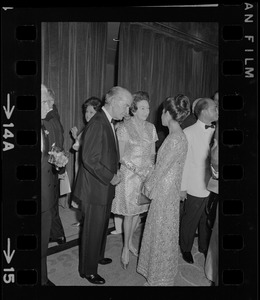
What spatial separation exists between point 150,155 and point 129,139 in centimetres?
23

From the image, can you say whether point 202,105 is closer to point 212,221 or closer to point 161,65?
point 212,221

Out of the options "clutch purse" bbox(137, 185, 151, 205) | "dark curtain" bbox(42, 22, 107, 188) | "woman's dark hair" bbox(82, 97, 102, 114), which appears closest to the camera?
"clutch purse" bbox(137, 185, 151, 205)

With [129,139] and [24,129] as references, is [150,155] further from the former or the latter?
[24,129]

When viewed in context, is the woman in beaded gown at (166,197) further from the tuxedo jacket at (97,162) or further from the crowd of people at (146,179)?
the tuxedo jacket at (97,162)

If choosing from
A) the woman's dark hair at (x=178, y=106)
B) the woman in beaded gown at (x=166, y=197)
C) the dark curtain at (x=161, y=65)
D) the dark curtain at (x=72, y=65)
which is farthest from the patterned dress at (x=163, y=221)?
the dark curtain at (x=161, y=65)

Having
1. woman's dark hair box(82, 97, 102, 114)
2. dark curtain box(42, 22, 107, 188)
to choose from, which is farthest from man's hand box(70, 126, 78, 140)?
woman's dark hair box(82, 97, 102, 114)

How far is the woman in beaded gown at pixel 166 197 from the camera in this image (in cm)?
187

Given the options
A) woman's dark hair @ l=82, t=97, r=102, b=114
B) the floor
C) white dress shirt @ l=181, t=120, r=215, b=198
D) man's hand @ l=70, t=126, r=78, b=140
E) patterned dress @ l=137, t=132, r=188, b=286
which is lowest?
the floor

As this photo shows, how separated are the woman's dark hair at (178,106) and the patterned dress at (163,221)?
4.8 inches

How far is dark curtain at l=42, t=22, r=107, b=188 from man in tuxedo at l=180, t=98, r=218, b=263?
115cm

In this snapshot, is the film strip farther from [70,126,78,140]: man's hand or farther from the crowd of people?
[70,126,78,140]: man's hand

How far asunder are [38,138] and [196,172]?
125 cm

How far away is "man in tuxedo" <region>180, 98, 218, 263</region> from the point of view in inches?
86.4
